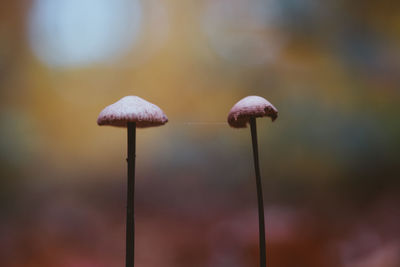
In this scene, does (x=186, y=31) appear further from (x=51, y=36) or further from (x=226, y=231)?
(x=226, y=231)

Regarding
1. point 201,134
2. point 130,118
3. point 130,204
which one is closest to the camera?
point 130,118

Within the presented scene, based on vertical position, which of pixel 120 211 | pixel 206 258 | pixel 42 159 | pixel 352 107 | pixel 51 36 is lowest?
pixel 206 258

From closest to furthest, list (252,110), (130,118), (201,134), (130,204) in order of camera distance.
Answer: (130,118)
(130,204)
(252,110)
(201,134)

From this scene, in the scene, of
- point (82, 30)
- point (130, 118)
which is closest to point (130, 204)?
point (130, 118)

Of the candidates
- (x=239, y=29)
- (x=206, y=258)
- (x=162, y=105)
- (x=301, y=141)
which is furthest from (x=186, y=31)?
(x=206, y=258)

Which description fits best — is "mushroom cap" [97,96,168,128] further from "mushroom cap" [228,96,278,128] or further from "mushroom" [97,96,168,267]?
"mushroom cap" [228,96,278,128]

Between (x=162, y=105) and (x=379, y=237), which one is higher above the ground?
(x=162, y=105)

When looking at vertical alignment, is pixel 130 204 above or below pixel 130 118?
below

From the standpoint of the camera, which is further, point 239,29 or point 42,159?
point 239,29

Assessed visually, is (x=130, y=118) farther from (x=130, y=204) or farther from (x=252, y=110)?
(x=252, y=110)
